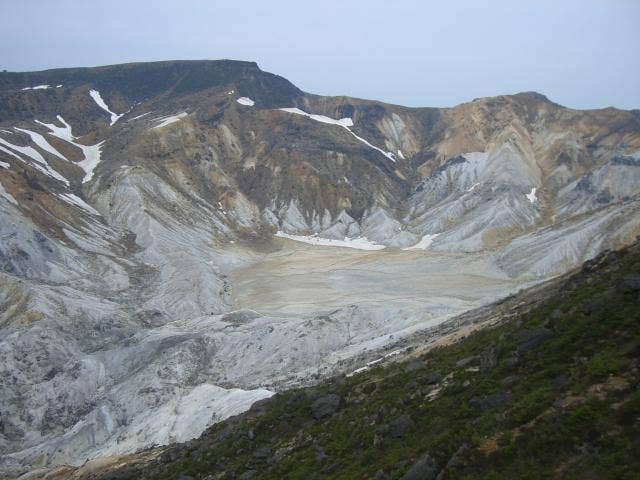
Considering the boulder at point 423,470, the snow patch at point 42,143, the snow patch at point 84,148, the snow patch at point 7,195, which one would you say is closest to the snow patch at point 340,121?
the snow patch at point 84,148

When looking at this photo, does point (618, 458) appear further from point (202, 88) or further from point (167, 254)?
point (202, 88)

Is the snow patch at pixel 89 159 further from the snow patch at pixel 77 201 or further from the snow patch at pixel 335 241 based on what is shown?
the snow patch at pixel 335 241

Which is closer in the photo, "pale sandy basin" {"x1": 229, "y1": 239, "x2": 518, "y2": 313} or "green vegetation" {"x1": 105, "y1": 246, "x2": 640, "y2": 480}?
"green vegetation" {"x1": 105, "y1": 246, "x2": 640, "y2": 480}

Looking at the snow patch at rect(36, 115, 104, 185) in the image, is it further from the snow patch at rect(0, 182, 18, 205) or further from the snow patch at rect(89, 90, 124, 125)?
the snow patch at rect(0, 182, 18, 205)

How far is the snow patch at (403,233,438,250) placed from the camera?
10069cm

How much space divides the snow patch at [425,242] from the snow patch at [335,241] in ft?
20.7

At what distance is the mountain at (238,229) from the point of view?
4850 centimetres

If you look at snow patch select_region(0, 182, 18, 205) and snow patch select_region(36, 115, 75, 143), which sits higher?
snow patch select_region(36, 115, 75, 143)

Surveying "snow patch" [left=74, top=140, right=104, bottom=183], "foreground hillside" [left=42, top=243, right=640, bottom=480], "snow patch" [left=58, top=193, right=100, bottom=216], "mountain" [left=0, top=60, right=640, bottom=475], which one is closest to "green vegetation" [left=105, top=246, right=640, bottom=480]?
"foreground hillside" [left=42, top=243, right=640, bottom=480]

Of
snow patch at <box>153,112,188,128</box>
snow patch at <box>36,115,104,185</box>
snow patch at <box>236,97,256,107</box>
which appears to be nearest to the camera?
snow patch at <box>36,115,104,185</box>

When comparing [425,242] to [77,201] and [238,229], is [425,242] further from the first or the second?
[77,201]

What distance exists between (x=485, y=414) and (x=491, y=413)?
0.17 metres

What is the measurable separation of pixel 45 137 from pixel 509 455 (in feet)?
395

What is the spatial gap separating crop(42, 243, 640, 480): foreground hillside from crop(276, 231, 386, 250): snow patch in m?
80.7
